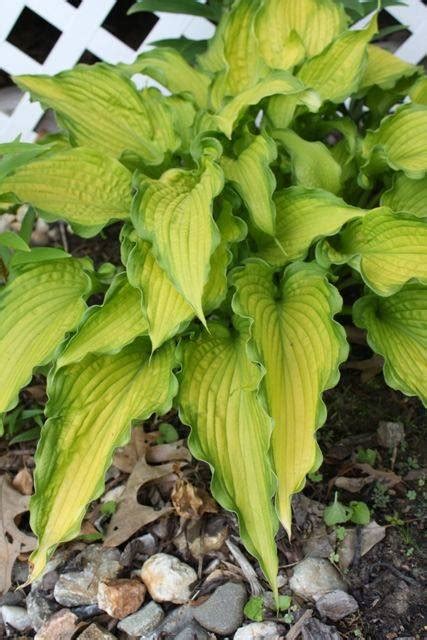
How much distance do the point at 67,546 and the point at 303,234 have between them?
0.97m

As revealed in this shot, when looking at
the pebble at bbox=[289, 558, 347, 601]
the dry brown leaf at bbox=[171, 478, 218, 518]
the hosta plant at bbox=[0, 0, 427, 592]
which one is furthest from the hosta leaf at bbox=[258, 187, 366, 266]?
the pebble at bbox=[289, 558, 347, 601]

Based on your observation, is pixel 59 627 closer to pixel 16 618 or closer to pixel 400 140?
pixel 16 618

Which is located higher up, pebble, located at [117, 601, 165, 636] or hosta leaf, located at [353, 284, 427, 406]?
hosta leaf, located at [353, 284, 427, 406]

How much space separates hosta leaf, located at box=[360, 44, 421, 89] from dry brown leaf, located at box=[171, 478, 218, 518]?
1.21 metres

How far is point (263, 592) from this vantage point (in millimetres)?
1876

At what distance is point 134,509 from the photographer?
6.68ft

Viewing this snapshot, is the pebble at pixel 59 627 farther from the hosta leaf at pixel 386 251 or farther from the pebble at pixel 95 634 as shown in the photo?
the hosta leaf at pixel 386 251

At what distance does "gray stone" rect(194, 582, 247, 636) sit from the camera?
182cm

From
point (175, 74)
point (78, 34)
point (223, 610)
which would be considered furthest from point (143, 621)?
point (78, 34)

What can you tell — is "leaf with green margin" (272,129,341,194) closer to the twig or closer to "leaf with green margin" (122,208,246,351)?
"leaf with green margin" (122,208,246,351)

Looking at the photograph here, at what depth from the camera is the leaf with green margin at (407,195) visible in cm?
203

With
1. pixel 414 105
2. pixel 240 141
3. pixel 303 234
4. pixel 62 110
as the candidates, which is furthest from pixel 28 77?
pixel 414 105

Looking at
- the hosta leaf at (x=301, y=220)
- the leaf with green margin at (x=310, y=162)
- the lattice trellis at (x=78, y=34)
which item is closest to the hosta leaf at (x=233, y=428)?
the hosta leaf at (x=301, y=220)

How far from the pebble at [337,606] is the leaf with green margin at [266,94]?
106cm
